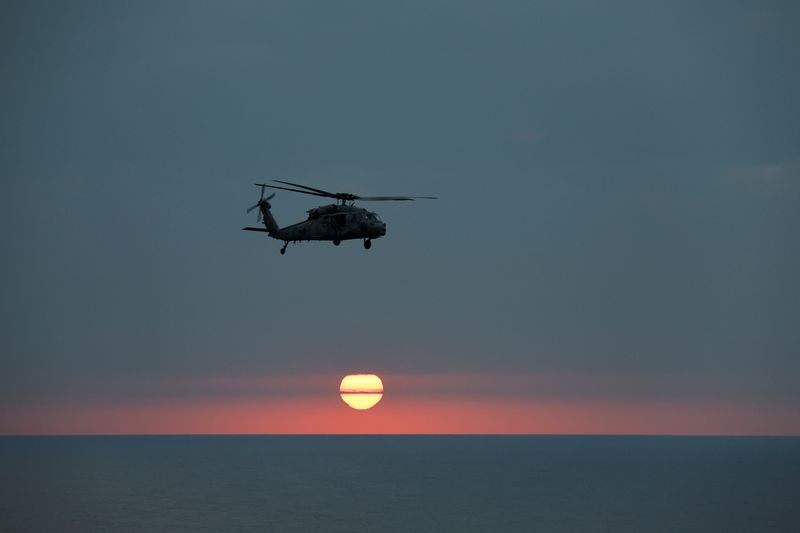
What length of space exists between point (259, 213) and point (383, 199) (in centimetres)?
3413

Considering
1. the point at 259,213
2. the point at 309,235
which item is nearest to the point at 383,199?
the point at 309,235

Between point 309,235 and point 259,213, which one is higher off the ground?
point 259,213

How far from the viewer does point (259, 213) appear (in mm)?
113625

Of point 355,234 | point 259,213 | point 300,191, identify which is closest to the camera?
point 300,191

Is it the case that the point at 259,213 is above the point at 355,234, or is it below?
above

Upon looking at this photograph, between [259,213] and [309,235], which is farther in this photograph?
[259,213]

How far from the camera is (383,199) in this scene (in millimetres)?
83000

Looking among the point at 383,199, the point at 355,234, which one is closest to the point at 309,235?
the point at 355,234

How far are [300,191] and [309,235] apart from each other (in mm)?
12639

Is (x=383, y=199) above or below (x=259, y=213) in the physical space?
below

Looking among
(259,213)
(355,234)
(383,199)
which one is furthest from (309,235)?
(259,213)

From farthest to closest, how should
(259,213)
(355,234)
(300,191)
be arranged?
(259,213) < (355,234) < (300,191)

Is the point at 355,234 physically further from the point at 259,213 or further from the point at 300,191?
the point at 259,213

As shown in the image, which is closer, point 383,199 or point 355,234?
point 383,199
